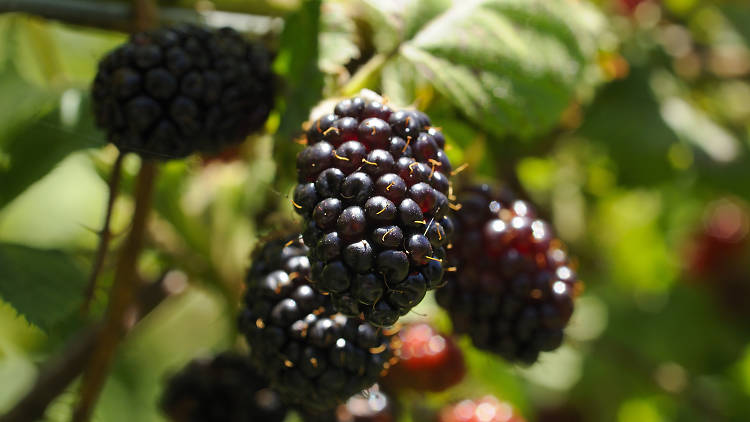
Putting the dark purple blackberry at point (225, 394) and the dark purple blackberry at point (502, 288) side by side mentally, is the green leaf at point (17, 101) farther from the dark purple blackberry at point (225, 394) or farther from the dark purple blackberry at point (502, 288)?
the dark purple blackberry at point (502, 288)

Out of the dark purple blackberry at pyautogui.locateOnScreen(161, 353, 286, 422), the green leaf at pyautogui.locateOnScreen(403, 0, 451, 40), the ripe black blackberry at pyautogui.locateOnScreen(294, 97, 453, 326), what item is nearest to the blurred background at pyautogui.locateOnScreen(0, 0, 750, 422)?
the green leaf at pyautogui.locateOnScreen(403, 0, 451, 40)

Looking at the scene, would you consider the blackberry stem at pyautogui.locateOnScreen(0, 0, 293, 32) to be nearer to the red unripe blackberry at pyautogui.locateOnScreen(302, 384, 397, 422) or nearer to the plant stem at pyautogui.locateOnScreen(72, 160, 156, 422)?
the plant stem at pyautogui.locateOnScreen(72, 160, 156, 422)

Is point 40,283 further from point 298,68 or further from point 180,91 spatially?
point 298,68

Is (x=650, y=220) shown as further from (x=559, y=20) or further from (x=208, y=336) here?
(x=208, y=336)

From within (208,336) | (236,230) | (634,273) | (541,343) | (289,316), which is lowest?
(208,336)

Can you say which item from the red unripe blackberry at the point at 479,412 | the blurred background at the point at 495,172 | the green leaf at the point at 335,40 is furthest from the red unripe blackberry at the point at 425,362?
the green leaf at the point at 335,40

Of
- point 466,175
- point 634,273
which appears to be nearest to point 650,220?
point 634,273

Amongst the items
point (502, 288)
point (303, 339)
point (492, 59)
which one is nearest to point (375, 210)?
point (303, 339)
